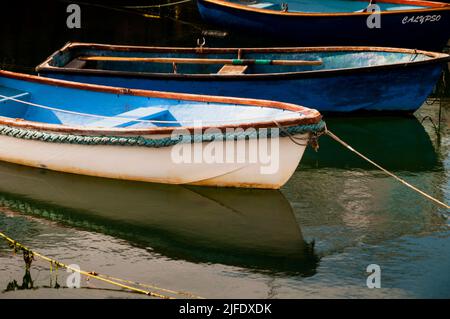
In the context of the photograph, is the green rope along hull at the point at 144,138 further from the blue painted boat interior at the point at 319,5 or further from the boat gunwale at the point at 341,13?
the blue painted boat interior at the point at 319,5

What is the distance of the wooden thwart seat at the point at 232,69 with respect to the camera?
12.2 metres

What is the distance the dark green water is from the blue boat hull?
0.79 m

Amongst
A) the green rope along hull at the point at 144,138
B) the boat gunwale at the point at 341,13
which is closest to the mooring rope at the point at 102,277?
the green rope along hull at the point at 144,138

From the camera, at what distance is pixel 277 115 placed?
9312 millimetres

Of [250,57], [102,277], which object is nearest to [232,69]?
[250,57]

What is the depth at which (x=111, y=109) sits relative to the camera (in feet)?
34.1

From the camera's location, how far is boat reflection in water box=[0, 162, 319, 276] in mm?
7914

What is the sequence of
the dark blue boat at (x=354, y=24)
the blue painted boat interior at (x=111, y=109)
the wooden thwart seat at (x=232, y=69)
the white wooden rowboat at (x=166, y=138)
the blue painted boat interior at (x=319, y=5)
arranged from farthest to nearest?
the blue painted boat interior at (x=319, y=5)
the dark blue boat at (x=354, y=24)
the wooden thwart seat at (x=232, y=69)
the blue painted boat interior at (x=111, y=109)
the white wooden rowboat at (x=166, y=138)

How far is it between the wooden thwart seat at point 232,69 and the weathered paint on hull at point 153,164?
10.4 feet

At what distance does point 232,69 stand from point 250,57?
0.82m

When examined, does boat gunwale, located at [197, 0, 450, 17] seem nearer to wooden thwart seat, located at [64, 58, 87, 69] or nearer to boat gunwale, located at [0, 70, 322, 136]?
wooden thwart seat, located at [64, 58, 87, 69]

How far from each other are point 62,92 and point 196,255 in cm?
378
